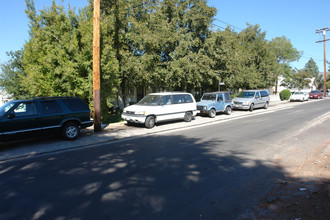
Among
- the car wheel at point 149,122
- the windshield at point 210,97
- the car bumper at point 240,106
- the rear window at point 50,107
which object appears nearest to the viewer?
the rear window at point 50,107

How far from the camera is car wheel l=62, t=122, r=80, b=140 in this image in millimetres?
→ 8508

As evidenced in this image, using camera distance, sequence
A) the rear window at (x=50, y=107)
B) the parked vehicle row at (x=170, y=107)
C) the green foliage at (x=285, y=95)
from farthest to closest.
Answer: the green foliage at (x=285, y=95)
the parked vehicle row at (x=170, y=107)
the rear window at (x=50, y=107)

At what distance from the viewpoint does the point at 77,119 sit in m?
8.77

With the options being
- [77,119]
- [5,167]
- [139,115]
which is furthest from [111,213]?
[139,115]

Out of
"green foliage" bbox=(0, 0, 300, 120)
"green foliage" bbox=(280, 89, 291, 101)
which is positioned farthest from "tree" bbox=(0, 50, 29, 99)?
"green foliage" bbox=(280, 89, 291, 101)

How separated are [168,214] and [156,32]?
14.1 meters

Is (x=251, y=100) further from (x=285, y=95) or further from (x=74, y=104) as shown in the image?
(x=285, y=95)

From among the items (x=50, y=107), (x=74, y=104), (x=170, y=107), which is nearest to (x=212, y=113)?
(x=170, y=107)

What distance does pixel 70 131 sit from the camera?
870 cm

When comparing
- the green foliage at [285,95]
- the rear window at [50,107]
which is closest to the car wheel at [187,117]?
the rear window at [50,107]

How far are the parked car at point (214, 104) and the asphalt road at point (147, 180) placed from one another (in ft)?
25.2

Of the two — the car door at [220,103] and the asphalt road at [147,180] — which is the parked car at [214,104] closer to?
the car door at [220,103]

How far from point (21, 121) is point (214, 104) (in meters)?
12.2

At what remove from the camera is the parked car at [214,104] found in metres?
15.5
